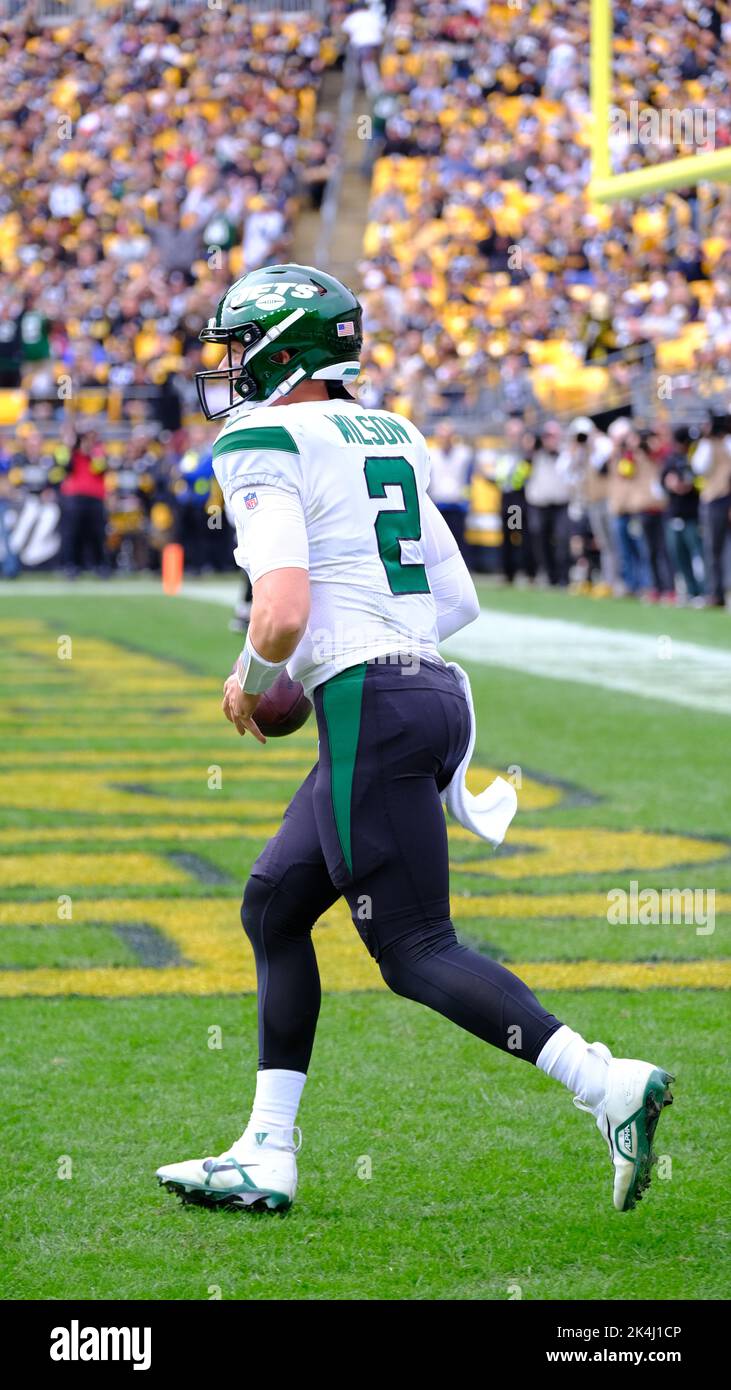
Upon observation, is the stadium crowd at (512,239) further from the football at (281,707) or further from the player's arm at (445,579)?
the football at (281,707)

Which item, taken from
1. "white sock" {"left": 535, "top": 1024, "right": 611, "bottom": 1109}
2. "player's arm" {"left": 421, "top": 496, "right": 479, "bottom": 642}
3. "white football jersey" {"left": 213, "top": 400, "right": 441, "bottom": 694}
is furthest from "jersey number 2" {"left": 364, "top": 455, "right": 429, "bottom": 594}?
"white sock" {"left": 535, "top": 1024, "right": 611, "bottom": 1109}

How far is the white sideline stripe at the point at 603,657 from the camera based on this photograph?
12.2m

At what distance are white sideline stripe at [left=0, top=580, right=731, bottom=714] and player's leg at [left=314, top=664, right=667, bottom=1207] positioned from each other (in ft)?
25.6

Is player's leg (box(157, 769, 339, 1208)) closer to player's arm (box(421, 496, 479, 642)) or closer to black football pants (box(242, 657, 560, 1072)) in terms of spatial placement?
black football pants (box(242, 657, 560, 1072))

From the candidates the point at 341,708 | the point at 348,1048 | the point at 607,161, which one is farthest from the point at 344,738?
the point at 607,161

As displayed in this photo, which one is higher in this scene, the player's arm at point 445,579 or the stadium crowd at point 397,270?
the stadium crowd at point 397,270

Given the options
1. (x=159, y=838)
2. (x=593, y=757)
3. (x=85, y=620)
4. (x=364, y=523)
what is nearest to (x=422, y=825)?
(x=364, y=523)

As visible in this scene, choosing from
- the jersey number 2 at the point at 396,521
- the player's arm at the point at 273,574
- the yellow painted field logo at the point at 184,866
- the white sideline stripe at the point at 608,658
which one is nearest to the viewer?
the player's arm at the point at 273,574

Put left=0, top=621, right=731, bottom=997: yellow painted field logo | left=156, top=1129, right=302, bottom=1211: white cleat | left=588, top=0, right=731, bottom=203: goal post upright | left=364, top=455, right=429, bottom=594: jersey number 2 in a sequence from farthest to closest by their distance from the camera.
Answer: left=588, top=0, right=731, bottom=203: goal post upright < left=0, top=621, right=731, bottom=997: yellow painted field logo < left=156, top=1129, right=302, bottom=1211: white cleat < left=364, top=455, right=429, bottom=594: jersey number 2

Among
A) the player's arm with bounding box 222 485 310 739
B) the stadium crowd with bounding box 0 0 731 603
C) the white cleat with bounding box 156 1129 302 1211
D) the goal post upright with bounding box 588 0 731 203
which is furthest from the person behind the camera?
the stadium crowd with bounding box 0 0 731 603

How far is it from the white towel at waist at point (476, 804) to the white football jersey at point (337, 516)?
16 cm

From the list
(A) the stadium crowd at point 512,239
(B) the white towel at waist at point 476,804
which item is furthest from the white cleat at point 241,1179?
(A) the stadium crowd at point 512,239

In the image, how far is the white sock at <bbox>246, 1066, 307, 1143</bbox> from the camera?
144 inches
